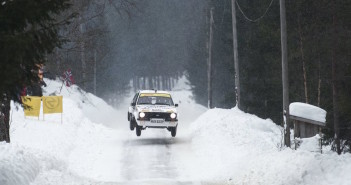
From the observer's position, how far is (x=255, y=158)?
15.4m

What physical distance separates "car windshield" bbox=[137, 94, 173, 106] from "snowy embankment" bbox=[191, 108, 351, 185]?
212cm

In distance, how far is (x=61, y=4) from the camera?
834 centimetres

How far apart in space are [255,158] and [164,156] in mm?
4579

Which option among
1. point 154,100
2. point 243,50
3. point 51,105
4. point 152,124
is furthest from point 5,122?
point 243,50

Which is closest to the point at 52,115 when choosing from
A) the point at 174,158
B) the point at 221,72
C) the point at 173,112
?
the point at 173,112

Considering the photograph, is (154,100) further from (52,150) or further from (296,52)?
(296,52)

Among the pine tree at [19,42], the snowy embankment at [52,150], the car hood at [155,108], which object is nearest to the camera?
the pine tree at [19,42]

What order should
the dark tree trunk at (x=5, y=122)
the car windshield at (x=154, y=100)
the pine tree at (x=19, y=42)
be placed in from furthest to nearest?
the car windshield at (x=154, y=100) → the dark tree trunk at (x=5, y=122) → the pine tree at (x=19, y=42)

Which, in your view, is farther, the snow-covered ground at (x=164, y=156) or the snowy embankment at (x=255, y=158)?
the snow-covered ground at (x=164, y=156)

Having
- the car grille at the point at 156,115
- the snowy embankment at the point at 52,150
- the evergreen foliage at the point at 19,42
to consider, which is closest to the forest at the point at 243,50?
the evergreen foliage at the point at 19,42

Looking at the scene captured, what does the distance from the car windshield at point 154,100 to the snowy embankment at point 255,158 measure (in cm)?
212

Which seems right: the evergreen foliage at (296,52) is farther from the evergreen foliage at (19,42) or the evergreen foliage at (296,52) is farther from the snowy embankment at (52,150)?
the evergreen foliage at (19,42)

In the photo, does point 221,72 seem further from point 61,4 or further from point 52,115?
point 61,4

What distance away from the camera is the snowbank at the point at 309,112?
773 inches
